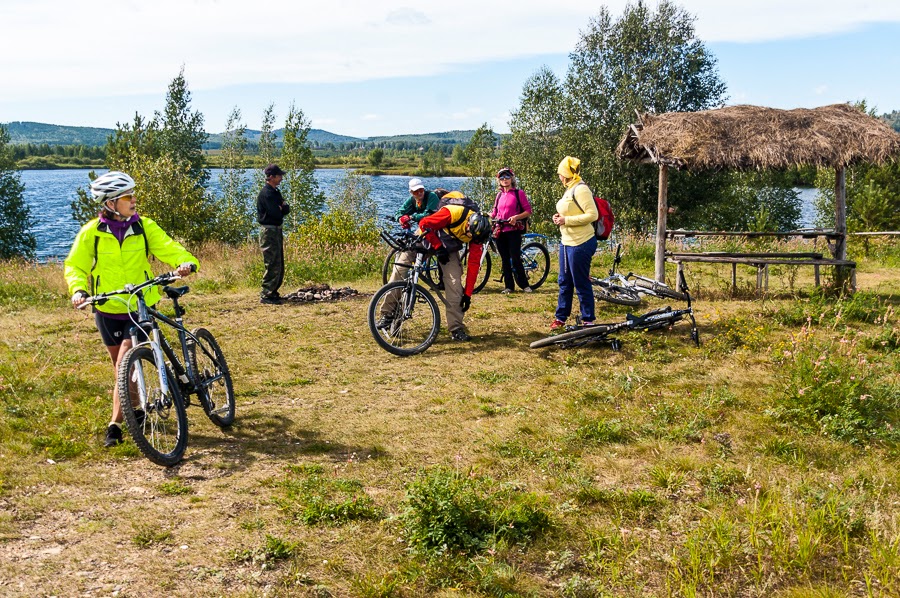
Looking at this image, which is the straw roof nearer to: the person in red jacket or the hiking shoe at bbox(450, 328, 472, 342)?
the person in red jacket

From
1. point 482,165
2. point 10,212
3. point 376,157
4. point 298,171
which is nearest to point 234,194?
point 298,171

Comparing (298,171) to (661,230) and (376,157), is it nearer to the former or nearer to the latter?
(661,230)

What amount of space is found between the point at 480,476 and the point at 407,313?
4054 millimetres

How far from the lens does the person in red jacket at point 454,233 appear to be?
8.80 m

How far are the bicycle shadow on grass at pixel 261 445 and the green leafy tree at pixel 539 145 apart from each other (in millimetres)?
36145

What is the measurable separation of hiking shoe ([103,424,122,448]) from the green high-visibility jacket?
42.4 inches

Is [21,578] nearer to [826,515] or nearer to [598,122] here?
[826,515]

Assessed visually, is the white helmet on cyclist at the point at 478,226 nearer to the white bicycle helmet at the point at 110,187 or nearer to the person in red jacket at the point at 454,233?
the person in red jacket at the point at 454,233

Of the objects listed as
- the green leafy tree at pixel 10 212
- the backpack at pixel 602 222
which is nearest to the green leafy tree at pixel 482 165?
the green leafy tree at pixel 10 212

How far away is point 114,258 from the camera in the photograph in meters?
5.48

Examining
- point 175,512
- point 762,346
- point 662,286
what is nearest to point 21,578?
point 175,512

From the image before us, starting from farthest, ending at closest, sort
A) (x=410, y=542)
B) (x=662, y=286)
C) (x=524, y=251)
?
1. (x=524, y=251)
2. (x=662, y=286)
3. (x=410, y=542)

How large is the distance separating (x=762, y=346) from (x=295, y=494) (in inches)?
250

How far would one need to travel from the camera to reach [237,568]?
3.95 m
